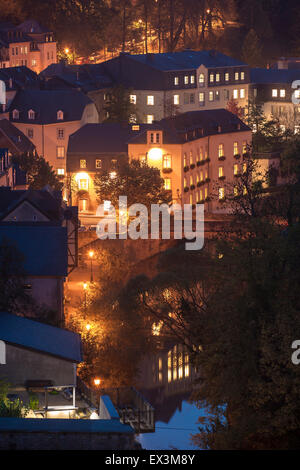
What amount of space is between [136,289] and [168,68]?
4705cm

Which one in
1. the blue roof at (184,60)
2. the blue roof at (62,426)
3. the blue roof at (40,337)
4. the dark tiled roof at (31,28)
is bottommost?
the blue roof at (62,426)

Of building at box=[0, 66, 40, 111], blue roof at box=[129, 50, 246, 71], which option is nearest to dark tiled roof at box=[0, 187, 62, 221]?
building at box=[0, 66, 40, 111]

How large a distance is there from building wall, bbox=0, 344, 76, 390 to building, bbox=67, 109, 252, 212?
29.9 m

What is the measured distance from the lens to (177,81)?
79812 mm

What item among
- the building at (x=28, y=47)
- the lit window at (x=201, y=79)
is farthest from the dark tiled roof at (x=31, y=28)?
the lit window at (x=201, y=79)

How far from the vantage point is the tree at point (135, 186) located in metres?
52.3

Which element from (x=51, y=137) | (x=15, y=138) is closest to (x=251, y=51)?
(x=51, y=137)

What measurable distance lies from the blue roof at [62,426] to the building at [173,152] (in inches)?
1376

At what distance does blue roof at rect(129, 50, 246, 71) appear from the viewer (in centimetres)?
8031

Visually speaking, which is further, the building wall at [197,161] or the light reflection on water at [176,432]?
the building wall at [197,161]

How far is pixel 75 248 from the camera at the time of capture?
39969 mm

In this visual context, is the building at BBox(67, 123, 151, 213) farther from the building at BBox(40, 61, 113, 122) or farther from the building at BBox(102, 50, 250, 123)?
the building at BBox(102, 50, 250, 123)

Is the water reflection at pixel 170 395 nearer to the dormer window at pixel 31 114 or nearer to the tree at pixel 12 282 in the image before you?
the tree at pixel 12 282
